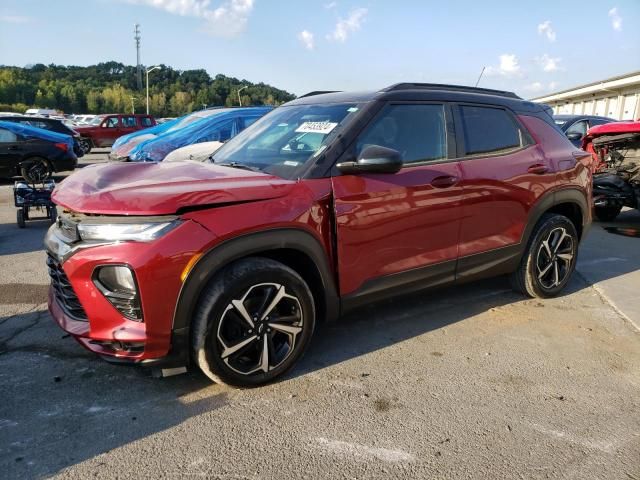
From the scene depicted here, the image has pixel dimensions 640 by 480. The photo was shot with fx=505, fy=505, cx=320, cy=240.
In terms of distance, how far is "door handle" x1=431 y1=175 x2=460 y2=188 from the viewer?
3.55 m

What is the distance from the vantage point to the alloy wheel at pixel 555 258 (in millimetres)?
4551

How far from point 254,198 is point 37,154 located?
11.0 m

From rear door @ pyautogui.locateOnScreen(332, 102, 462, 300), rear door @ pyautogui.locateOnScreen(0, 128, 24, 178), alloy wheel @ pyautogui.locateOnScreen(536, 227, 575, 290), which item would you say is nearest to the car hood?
rear door @ pyautogui.locateOnScreen(332, 102, 462, 300)

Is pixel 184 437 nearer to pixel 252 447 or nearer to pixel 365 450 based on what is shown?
pixel 252 447

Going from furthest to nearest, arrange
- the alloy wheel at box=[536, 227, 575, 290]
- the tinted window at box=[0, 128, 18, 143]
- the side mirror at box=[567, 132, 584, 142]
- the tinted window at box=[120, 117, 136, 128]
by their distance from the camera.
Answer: the tinted window at box=[120, 117, 136, 128], the tinted window at box=[0, 128, 18, 143], the side mirror at box=[567, 132, 584, 142], the alloy wheel at box=[536, 227, 575, 290]

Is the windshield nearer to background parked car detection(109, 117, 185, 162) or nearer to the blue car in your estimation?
the blue car

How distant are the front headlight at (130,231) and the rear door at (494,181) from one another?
2213 millimetres

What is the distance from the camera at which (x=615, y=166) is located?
8.59 m

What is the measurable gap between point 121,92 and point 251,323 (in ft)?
299

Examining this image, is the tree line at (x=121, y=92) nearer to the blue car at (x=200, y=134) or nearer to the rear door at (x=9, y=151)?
the rear door at (x=9, y=151)

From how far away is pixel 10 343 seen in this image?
11.8 ft

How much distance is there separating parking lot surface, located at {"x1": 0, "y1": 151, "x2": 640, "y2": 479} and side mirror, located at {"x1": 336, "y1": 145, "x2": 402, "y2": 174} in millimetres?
1285

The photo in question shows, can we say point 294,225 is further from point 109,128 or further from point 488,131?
point 109,128

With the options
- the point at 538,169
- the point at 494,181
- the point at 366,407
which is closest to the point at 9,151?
the point at 494,181
